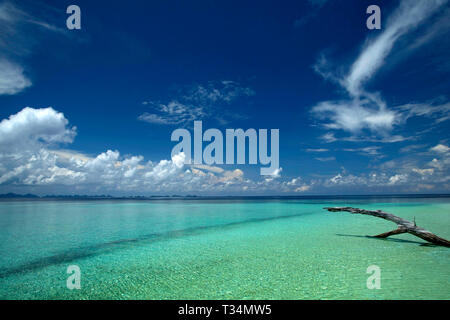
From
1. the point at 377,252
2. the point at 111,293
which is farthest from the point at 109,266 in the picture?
the point at 377,252

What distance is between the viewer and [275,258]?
32.3 feet

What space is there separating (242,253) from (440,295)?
7.02 meters

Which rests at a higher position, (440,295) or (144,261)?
(440,295)

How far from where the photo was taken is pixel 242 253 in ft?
35.6

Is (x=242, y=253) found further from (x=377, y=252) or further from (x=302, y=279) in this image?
(x=377, y=252)

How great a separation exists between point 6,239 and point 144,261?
11685 mm

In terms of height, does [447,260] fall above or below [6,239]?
above

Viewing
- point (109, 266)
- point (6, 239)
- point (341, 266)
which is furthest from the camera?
point (6, 239)
